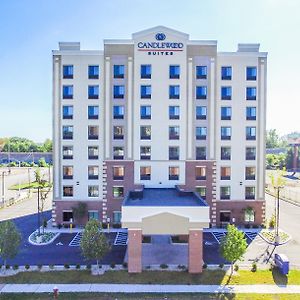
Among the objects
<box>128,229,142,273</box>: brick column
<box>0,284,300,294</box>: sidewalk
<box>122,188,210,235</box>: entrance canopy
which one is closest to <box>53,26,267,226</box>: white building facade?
<box>122,188,210,235</box>: entrance canopy

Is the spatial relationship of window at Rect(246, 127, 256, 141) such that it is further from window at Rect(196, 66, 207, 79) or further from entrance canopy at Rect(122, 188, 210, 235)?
entrance canopy at Rect(122, 188, 210, 235)

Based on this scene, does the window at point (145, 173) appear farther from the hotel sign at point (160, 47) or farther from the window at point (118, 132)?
the hotel sign at point (160, 47)

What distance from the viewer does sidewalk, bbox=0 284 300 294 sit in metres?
23.0

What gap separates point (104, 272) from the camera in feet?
85.4

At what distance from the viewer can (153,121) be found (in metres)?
40.2

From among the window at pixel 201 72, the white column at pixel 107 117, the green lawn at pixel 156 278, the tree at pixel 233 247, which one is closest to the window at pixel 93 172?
the white column at pixel 107 117

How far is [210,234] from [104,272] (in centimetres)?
1645

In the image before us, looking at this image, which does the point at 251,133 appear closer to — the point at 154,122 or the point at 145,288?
the point at 154,122

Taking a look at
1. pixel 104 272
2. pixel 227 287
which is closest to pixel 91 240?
pixel 104 272

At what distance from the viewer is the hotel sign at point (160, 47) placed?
130 feet

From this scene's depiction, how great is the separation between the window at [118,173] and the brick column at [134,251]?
14.6m

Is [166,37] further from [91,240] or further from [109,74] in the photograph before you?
[91,240]

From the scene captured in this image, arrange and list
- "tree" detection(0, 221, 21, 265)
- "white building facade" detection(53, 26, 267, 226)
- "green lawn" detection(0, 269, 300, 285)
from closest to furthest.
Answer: "green lawn" detection(0, 269, 300, 285) < "tree" detection(0, 221, 21, 265) < "white building facade" detection(53, 26, 267, 226)

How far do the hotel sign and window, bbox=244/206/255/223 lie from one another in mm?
23667
